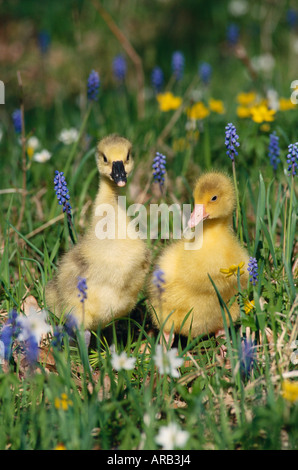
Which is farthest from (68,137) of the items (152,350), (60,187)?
(152,350)

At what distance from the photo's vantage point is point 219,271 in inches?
126

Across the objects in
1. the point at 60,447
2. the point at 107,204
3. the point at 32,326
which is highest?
the point at 107,204

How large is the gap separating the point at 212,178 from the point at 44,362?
1.29 m

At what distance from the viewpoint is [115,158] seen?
324 cm

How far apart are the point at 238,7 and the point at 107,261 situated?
6.22 m

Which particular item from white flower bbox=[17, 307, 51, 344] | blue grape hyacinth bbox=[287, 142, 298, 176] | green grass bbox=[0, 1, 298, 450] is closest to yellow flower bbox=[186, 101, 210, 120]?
green grass bbox=[0, 1, 298, 450]

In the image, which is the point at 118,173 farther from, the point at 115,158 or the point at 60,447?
the point at 60,447

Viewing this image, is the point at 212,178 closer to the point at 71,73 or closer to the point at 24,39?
the point at 71,73

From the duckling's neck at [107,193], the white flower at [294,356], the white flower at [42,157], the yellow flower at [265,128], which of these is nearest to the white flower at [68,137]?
the white flower at [42,157]

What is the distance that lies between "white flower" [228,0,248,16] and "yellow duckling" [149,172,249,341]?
5.71 m

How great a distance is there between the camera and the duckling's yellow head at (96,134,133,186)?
3.16 metres

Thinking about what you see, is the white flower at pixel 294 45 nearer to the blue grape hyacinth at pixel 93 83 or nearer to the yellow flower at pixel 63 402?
the blue grape hyacinth at pixel 93 83

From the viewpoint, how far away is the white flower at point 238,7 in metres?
8.32
